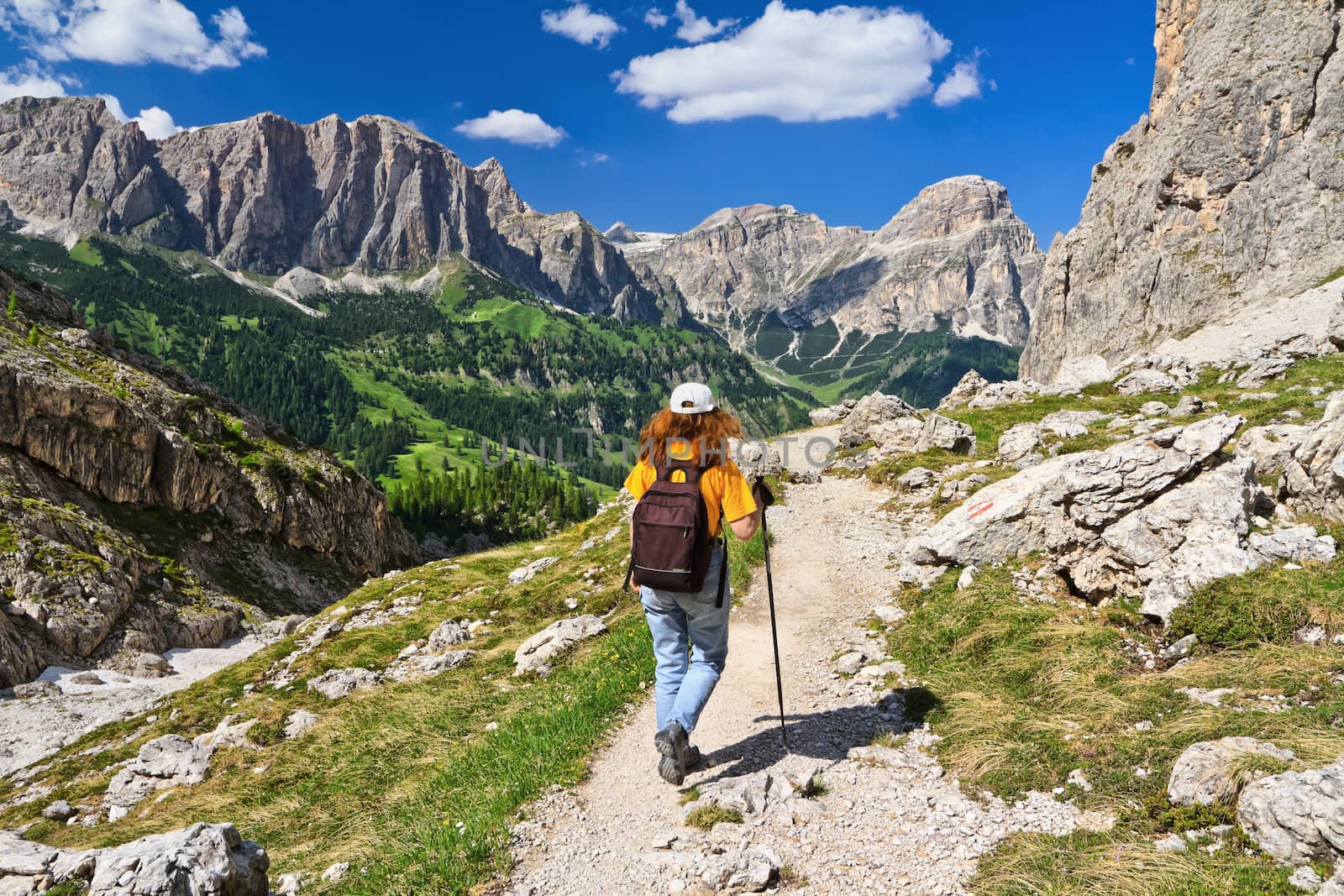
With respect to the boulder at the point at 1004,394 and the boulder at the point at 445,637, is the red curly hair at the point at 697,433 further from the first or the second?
the boulder at the point at 1004,394

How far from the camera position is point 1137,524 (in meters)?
11.8

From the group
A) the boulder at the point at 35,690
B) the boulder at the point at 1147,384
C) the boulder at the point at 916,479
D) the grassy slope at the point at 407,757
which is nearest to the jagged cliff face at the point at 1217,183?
the boulder at the point at 1147,384

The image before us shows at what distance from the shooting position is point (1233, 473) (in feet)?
39.6

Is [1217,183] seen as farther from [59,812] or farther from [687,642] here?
[59,812]

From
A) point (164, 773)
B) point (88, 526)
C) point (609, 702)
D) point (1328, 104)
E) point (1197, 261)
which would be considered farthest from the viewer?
point (1197, 261)

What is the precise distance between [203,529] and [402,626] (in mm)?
43792

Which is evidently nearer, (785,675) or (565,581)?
(785,675)

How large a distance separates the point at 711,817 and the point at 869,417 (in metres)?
32.4

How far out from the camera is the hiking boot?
24.9 feet

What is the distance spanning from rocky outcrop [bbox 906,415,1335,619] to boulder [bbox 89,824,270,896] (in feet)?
39.6

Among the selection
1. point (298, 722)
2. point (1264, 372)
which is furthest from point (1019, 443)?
point (298, 722)

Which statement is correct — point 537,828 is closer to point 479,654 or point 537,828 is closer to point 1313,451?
point 479,654

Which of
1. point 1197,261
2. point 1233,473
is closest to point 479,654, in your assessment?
point 1233,473

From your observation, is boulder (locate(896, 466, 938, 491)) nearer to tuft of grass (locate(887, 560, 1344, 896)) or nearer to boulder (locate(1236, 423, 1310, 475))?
boulder (locate(1236, 423, 1310, 475))
